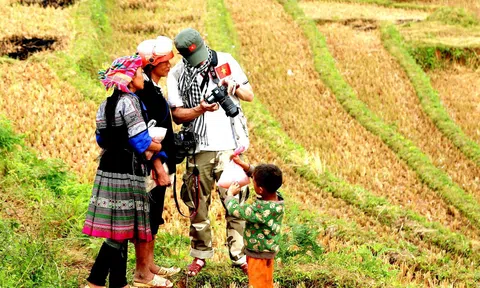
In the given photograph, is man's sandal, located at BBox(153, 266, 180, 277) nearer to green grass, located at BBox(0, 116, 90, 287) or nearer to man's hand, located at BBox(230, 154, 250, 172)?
green grass, located at BBox(0, 116, 90, 287)

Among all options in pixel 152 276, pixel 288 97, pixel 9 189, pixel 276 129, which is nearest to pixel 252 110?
pixel 276 129

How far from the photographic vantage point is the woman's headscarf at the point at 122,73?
377cm

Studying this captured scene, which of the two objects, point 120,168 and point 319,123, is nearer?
point 120,168

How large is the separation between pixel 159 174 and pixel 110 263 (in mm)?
629

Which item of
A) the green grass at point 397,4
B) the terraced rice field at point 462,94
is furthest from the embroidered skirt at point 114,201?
the green grass at point 397,4

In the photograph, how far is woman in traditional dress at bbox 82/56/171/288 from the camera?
3.77m

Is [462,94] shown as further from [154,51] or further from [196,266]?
[154,51]

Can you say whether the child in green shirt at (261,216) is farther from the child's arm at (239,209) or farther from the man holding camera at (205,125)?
the man holding camera at (205,125)

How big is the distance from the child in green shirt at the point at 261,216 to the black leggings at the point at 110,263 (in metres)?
0.73

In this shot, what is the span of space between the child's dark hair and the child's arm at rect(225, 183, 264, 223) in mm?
165

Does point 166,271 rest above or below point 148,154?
below

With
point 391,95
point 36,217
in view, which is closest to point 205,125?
point 36,217

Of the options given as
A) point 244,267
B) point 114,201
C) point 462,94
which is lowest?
point 462,94

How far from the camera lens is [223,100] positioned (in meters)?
4.16
